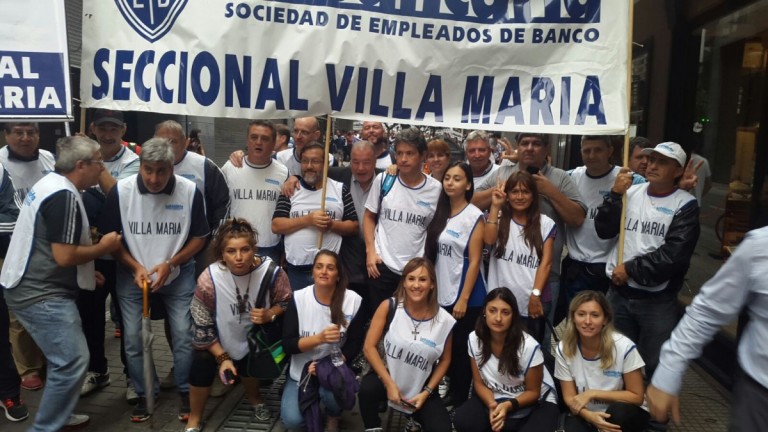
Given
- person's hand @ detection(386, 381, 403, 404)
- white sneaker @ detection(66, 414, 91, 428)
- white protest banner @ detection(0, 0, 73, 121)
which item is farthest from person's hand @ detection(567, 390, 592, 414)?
white protest banner @ detection(0, 0, 73, 121)

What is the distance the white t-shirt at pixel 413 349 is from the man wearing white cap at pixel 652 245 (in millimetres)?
1193

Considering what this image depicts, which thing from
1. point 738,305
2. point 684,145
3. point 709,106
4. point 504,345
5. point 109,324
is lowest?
point 109,324

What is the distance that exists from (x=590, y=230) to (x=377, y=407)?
191cm

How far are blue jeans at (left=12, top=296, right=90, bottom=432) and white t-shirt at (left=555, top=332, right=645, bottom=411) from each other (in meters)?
2.86

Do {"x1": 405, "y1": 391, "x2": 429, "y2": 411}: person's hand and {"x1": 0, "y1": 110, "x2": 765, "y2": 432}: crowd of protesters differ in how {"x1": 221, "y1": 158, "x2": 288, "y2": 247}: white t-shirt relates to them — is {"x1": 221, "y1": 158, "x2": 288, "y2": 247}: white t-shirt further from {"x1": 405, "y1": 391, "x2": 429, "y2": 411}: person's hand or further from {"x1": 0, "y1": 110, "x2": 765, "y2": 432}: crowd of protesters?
{"x1": 405, "y1": 391, "x2": 429, "y2": 411}: person's hand

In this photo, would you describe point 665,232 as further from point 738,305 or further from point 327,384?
point 327,384

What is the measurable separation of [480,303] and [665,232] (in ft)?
4.10

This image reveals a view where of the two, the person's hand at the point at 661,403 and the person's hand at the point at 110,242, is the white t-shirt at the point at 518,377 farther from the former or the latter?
the person's hand at the point at 110,242

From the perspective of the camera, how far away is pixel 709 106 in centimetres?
614

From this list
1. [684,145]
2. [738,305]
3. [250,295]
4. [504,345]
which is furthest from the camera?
[684,145]

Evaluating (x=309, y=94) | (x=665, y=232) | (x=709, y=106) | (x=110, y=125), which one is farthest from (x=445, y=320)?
(x=709, y=106)

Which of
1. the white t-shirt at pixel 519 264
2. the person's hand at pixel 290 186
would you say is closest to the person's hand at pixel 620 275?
the white t-shirt at pixel 519 264

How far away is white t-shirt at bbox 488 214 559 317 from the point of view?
3.84m

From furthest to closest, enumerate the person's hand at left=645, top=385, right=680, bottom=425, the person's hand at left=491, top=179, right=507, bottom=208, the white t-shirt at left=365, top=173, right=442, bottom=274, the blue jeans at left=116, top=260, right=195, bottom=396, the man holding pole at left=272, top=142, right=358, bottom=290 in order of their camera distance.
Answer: the man holding pole at left=272, top=142, right=358, bottom=290 → the white t-shirt at left=365, top=173, right=442, bottom=274 → the blue jeans at left=116, top=260, right=195, bottom=396 → the person's hand at left=491, top=179, right=507, bottom=208 → the person's hand at left=645, top=385, right=680, bottom=425
